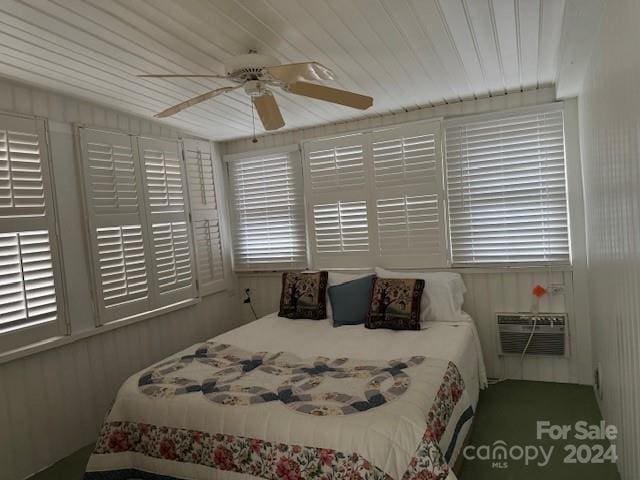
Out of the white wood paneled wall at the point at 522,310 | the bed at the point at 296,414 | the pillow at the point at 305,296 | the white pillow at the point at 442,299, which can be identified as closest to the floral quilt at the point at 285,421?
the bed at the point at 296,414

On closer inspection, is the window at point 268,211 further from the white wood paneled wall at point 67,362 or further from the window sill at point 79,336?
the white wood paneled wall at point 67,362

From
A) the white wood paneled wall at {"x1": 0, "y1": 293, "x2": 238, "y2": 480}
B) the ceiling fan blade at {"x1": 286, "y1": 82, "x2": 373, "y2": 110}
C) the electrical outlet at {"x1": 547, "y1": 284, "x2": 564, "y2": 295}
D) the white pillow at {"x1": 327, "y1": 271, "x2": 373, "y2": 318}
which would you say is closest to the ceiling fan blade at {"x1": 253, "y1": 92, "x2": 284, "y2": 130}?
the ceiling fan blade at {"x1": 286, "y1": 82, "x2": 373, "y2": 110}

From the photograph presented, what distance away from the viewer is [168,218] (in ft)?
12.4

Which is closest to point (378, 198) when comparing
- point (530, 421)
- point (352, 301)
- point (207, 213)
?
point (352, 301)

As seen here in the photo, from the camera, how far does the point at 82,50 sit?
222 centimetres

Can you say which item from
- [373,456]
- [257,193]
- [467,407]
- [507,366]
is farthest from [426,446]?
[257,193]

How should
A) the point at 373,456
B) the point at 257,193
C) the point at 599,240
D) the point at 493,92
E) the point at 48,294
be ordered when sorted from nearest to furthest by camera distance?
the point at 373,456
the point at 599,240
the point at 48,294
the point at 493,92
the point at 257,193

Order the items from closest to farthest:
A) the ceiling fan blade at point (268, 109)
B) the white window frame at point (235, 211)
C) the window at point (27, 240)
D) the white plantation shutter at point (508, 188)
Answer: the ceiling fan blade at point (268, 109), the window at point (27, 240), the white plantation shutter at point (508, 188), the white window frame at point (235, 211)

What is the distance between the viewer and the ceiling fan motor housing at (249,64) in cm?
207

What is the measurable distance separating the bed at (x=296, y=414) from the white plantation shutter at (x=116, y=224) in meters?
0.80

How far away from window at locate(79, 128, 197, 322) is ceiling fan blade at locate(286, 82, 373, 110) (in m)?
1.76

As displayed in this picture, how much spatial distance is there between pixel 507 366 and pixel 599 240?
1480 mm

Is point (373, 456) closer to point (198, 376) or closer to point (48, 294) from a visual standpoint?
point (198, 376)

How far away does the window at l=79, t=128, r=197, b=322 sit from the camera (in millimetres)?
3150
